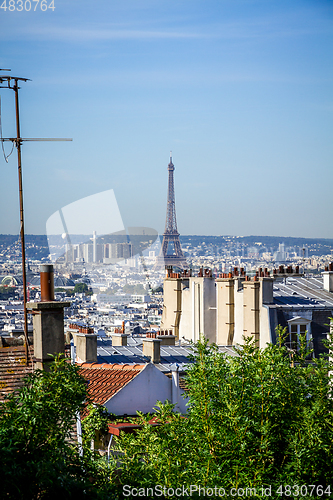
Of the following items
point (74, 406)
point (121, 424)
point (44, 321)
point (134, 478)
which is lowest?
point (121, 424)

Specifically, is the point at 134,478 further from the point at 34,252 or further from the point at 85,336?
the point at 34,252

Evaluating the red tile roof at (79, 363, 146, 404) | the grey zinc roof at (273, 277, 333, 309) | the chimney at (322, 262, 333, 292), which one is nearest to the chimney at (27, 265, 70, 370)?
the red tile roof at (79, 363, 146, 404)

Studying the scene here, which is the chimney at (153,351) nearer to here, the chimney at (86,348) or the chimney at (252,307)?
the chimney at (86,348)

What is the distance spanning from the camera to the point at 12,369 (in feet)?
24.3

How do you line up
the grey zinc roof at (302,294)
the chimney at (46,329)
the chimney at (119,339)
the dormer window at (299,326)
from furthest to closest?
the chimney at (119,339), the grey zinc roof at (302,294), the dormer window at (299,326), the chimney at (46,329)

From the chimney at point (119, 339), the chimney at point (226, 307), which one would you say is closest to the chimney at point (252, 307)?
the chimney at point (226, 307)

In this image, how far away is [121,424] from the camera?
8.95 m

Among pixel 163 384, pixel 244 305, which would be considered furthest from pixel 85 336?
pixel 244 305

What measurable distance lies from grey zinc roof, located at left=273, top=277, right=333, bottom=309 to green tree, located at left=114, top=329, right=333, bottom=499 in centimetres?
825

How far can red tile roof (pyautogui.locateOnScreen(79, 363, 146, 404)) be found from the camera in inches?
399

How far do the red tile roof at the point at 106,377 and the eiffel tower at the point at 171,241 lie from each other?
73438 mm

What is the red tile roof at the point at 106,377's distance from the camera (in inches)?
399

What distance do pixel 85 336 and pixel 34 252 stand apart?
1371 cm

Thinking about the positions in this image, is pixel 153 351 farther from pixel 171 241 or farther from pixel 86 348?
pixel 171 241
